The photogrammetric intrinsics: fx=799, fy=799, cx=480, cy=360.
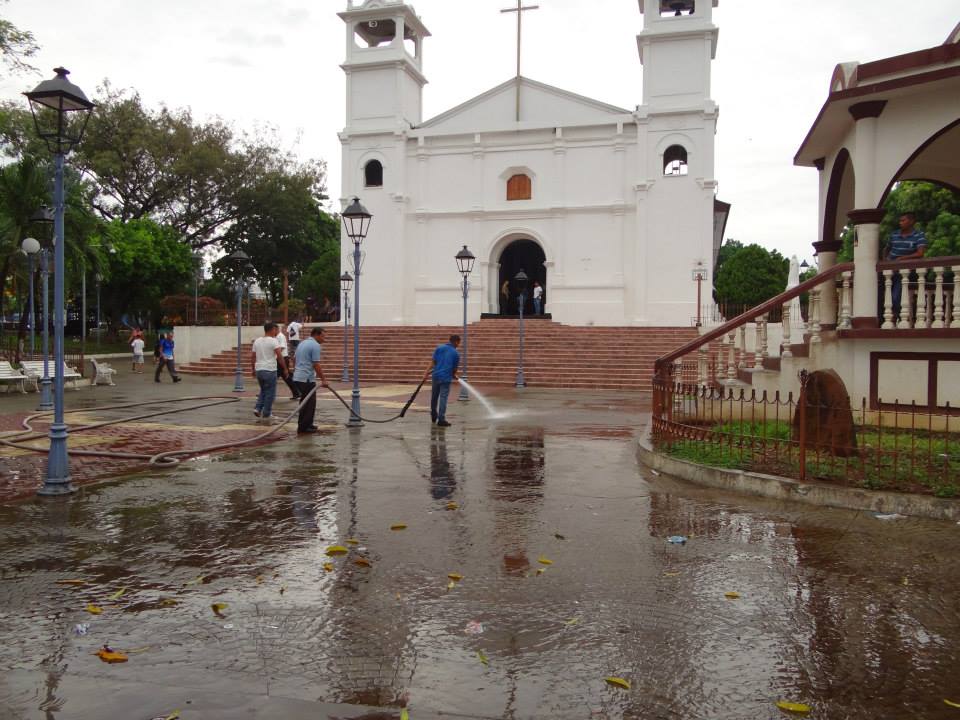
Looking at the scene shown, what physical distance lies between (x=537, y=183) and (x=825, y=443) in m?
28.6

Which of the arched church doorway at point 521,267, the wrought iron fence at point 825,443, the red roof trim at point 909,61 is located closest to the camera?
the wrought iron fence at point 825,443

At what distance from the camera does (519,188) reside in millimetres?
34938

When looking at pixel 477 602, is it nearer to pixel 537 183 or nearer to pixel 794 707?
pixel 794 707

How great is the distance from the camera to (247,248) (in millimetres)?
45781

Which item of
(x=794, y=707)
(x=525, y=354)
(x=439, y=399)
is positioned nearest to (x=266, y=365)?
(x=439, y=399)

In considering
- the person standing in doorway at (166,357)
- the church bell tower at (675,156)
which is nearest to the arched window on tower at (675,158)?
the church bell tower at (675,156)

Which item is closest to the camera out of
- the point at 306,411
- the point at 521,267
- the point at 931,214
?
the point at 306,411

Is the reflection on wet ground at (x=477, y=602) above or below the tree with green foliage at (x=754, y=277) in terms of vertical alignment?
below

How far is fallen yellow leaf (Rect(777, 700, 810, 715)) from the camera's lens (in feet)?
10.4

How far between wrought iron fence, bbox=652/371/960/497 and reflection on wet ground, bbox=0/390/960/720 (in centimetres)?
64

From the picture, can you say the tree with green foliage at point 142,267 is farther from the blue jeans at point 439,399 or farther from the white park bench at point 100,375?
the blue jeans at point 439,399

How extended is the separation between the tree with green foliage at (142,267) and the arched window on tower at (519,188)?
57.4 ft

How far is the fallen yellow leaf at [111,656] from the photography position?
3578 millimetres

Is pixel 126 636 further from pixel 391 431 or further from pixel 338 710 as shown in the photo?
pixel 391 431
